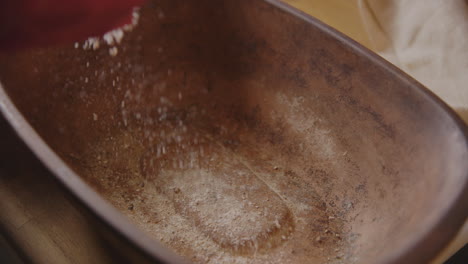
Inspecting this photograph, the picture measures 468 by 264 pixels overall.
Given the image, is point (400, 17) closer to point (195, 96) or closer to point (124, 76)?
point (195, 96)

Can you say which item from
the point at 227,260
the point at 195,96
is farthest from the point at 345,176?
the point at 195,96

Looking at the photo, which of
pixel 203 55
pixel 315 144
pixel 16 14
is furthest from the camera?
pixel 203 55

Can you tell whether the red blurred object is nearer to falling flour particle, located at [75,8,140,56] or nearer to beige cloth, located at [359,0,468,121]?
falling flour particle, located at [75,8,140,56]

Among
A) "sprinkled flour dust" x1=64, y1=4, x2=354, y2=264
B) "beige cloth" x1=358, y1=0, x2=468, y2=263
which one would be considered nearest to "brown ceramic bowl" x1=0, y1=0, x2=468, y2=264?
"sprinkled flour dust" x1=64, y1=4, x2=354, y2=264

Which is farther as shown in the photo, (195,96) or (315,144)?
(195,96)

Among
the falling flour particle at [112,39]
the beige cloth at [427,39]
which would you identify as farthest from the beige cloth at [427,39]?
the falling flour particle at [112,39]

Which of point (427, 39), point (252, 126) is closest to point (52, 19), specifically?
point (252, 126)

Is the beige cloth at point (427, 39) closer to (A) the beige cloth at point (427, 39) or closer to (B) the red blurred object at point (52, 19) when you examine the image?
(A) the beige cloth at point (427, 39)
